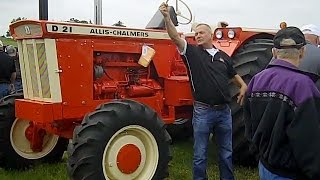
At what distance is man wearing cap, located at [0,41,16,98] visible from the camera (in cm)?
768

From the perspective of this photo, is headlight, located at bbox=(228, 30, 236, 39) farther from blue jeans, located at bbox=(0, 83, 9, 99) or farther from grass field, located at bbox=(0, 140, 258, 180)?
blue jeans, located at bbox=(0, 83, 9, 99)

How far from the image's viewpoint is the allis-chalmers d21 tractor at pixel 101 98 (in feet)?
14.5

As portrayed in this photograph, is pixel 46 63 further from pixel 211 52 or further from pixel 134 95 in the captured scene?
pixel 211 52

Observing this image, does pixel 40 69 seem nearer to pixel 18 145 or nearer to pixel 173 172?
pixel 18 145

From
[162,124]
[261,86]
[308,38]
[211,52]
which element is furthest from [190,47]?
[261,86]

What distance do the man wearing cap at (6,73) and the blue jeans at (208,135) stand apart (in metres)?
4.05

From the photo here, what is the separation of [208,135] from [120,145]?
872 mm

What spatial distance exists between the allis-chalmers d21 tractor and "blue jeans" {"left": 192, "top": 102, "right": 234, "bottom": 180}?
0.30 meters

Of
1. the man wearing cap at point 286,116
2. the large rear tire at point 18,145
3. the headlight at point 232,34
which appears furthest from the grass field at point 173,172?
the man wearing cap at point 286,116

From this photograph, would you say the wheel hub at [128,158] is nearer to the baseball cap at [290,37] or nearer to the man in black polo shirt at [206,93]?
the man in black polo shirt at [206,93]

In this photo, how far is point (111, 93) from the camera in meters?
5.21

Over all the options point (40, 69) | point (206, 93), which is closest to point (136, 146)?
point (206, 93)

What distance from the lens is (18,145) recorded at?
5625 millimetres

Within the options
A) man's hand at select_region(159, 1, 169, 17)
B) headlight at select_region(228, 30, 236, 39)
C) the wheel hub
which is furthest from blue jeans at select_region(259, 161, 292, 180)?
headlight at select_region(228, 30, 236, 39)
